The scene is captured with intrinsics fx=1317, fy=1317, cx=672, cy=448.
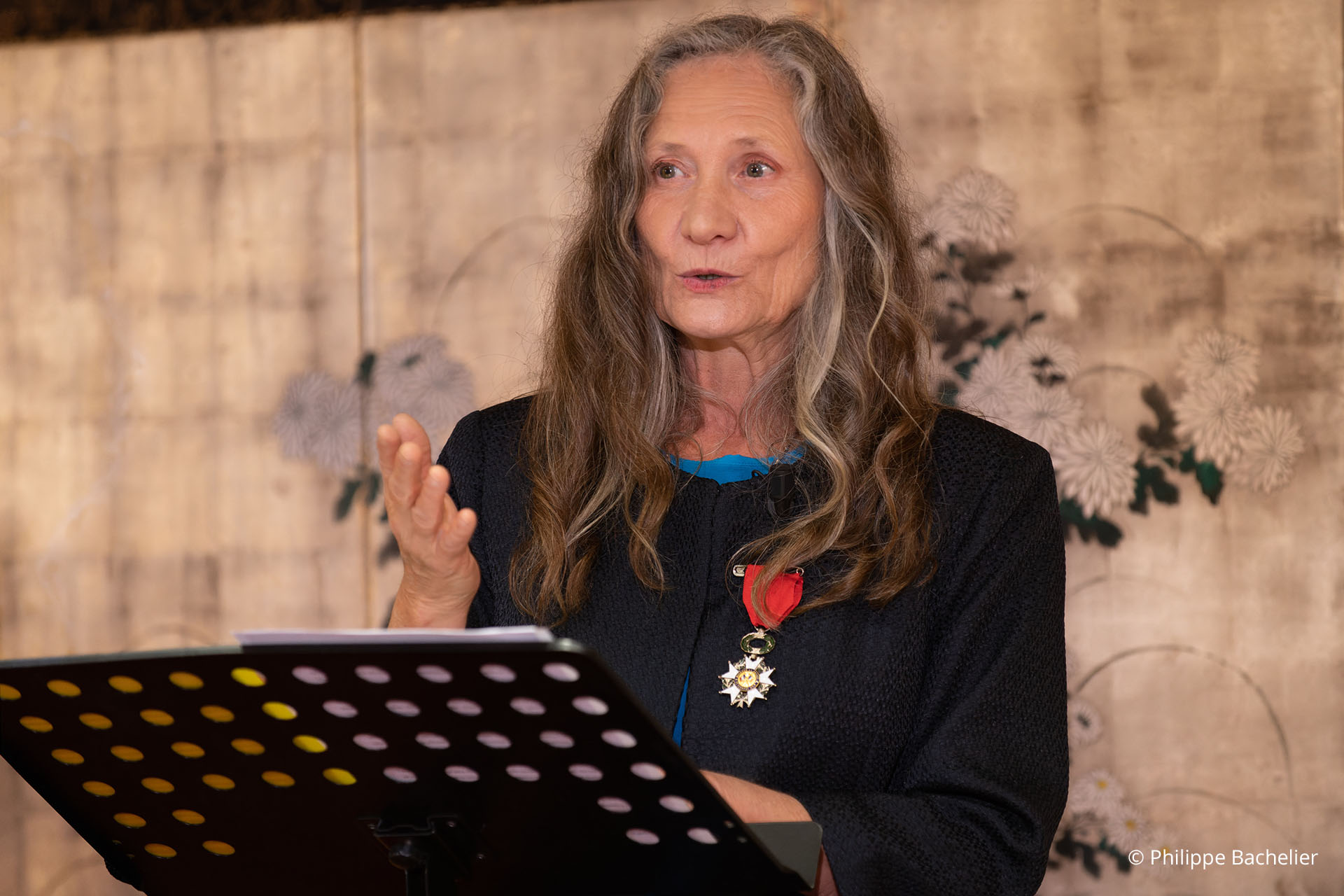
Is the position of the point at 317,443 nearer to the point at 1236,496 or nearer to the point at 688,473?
the point at 688,473

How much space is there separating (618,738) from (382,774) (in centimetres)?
25

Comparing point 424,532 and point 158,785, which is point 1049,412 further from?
point 158,785

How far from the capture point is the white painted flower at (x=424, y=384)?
3852 mm

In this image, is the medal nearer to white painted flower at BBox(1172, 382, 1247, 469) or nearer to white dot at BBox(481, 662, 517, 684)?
white dot at BBox(481, 662, 517, 684)

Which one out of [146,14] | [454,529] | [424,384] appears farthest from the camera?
[146,14]

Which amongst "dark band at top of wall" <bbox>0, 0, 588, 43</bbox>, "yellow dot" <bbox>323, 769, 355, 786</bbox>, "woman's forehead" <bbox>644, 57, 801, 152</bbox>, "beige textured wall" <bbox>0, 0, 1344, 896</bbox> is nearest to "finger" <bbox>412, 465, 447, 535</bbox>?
"yellow dot" <bbox>323, 769, 355, 786</bbox>

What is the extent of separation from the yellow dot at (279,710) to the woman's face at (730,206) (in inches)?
38.8

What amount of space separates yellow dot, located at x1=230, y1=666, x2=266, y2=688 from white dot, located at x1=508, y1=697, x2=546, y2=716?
22cm

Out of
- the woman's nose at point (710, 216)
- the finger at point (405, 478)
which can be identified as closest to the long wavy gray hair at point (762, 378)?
the woman's nose at point (710, 216)

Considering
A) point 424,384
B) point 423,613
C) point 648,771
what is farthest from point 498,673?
point 424,384

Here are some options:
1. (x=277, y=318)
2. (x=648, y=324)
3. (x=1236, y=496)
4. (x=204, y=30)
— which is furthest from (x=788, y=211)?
(x=204, y=30)

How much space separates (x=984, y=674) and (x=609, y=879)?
707 mm

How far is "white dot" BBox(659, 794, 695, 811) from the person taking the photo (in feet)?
3.80

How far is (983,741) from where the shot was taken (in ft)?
5.65
